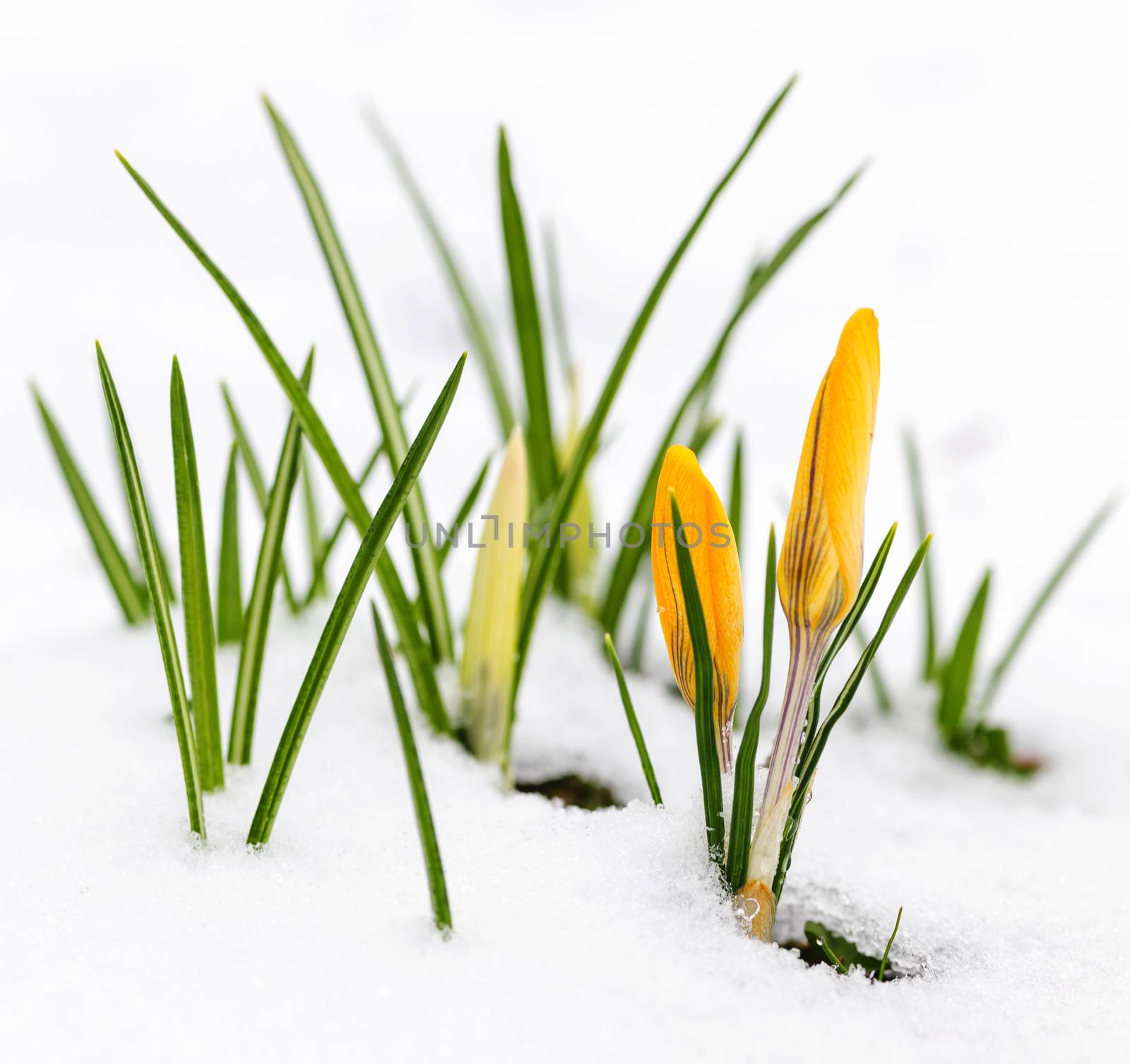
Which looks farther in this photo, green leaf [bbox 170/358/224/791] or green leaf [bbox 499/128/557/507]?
green leaf [bbox 499/128/557/507]

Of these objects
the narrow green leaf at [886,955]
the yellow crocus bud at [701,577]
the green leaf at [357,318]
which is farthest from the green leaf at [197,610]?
the narrow green leaf at [886,955]

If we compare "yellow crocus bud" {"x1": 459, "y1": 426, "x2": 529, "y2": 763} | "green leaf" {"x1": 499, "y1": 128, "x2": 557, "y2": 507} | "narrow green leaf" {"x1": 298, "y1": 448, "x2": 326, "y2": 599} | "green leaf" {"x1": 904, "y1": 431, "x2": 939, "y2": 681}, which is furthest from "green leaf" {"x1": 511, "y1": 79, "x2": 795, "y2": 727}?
"green leaf" {"x1": 904, "y1": 431, "x2": 939, "y2": 681}

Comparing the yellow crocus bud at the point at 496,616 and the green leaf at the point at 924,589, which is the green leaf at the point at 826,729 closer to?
the yellow crocus bud at the point at 496,616

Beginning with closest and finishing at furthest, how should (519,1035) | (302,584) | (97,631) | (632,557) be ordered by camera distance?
(519,1035) → (632,557) → (97,631) → (302,584)

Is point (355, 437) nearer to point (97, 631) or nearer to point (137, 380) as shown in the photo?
point (137, 380)

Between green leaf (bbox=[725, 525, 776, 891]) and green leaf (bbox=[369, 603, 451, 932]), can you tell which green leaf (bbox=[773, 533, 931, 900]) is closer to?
green leaf (bbox=[725, 525, 776, 891])

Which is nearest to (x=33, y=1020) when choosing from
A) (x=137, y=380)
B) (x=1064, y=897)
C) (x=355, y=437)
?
(x=1064, y=897)
